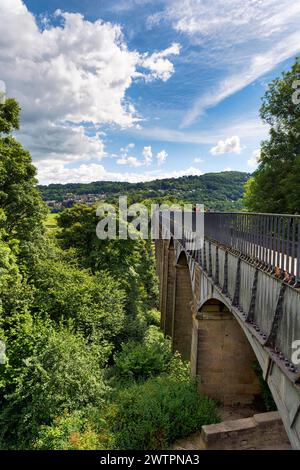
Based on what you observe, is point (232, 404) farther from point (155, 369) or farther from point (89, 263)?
point (89, 263)

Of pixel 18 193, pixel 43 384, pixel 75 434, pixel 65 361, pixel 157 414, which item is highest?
pixel 18 193

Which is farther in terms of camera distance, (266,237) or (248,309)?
(248,309)

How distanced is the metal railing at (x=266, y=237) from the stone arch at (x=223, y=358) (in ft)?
16.1

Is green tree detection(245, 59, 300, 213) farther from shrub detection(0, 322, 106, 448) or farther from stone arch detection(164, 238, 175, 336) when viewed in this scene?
shrub detection(0, 322, 106, 448)

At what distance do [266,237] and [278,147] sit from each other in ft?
56.8

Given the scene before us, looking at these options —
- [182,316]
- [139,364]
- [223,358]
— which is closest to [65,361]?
[139,364]

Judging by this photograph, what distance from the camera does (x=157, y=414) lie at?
31.9 feet

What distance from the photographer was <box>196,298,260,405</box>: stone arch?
40.2ft

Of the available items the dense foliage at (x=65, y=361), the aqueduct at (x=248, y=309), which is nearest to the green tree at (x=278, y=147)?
the aqueduct at (x=248, y=309)

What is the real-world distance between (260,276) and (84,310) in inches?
463

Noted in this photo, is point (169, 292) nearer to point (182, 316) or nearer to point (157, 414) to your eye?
point (182, 316)

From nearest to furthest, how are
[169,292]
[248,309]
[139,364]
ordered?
1. [248,309]
2. [139,364]
3. [169,292]

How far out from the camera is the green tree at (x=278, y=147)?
64.6ft

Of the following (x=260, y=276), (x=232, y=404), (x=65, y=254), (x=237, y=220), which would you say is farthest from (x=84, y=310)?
(x=260, y=276)
